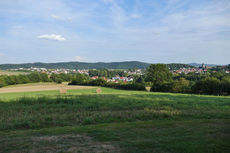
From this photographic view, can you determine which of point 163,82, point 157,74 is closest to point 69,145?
point 163,82

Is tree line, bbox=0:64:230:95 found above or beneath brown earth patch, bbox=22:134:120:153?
beneath

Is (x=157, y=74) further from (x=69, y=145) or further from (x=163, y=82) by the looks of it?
(x=69, y=145)

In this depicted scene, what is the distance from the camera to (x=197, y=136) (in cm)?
664

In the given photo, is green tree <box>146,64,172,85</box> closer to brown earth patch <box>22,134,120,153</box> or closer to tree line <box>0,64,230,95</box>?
tree line <box>0,64,230,95</box>

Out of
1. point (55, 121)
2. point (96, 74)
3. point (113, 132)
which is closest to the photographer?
point (113, 132)

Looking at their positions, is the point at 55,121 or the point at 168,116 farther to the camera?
the point at 168,116

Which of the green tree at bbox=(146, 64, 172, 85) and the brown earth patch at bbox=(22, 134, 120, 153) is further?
the green tree at bbox=(146, 64, 172, 85)

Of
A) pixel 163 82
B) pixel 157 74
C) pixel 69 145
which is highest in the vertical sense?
pixel 157 74

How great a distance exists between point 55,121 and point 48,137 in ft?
9.96

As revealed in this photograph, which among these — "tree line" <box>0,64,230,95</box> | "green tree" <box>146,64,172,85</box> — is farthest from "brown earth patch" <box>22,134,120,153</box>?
"green tree" <box>146,64,172,85</box>

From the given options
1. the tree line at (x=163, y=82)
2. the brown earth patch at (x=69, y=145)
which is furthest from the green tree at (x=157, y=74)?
the brown earth patch at (x=69, y=145)

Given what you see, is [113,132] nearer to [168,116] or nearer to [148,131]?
[148,131]

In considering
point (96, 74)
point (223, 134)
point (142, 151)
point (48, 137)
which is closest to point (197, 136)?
point (223, 134)

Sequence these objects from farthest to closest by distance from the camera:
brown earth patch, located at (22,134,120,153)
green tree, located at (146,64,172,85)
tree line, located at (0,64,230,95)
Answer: green tree, located at (146,64,172,85) → tree line, located at (0,64,230,95) → brown earth patch, located at (22,134,120,153)
